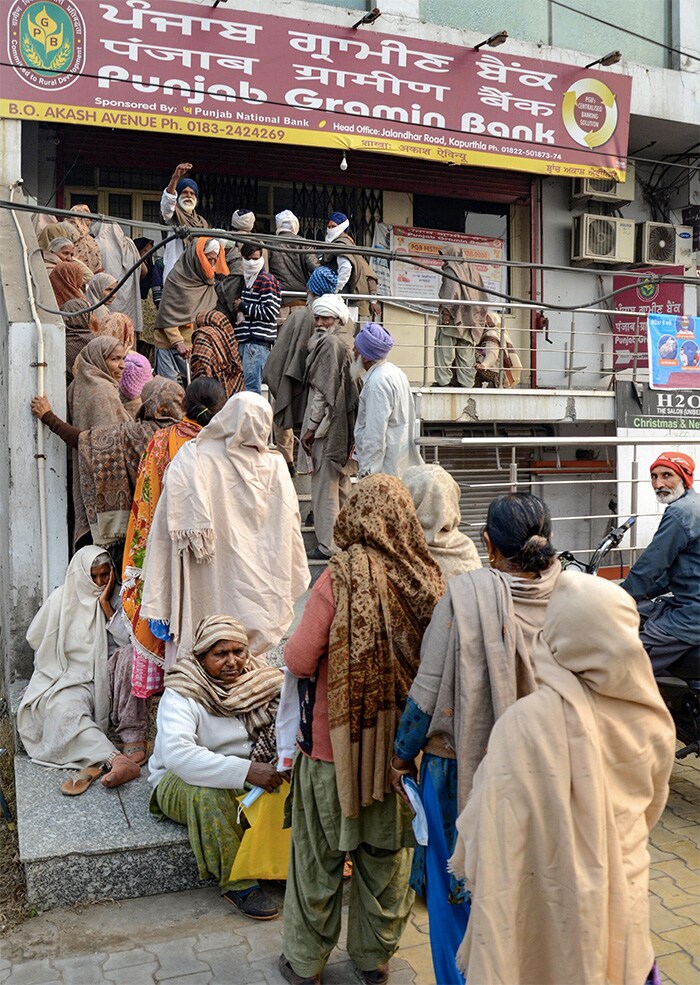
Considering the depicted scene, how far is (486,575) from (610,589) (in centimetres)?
62

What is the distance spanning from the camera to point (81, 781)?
14.6 feet

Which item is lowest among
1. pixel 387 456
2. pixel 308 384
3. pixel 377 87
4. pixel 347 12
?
pixel 387 456

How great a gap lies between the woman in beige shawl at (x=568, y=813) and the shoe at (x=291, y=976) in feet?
4.18

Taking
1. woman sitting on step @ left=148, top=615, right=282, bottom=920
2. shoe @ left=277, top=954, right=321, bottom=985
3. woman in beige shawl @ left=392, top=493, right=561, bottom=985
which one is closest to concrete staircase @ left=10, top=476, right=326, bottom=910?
woman sitting on step @ left=148, top=615, right=282, bottom=920

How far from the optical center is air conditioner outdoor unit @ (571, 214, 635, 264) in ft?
42.4

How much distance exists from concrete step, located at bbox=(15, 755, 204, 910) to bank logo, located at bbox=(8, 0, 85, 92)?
25.6 ft

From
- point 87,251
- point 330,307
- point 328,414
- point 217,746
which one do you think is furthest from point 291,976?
point 87,251

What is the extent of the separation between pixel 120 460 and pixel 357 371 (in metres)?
2.14

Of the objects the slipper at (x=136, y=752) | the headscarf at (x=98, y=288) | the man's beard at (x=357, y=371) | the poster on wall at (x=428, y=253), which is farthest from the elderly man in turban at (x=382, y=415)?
the poster on wall at (x=428, y=253)

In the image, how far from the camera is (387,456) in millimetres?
6508

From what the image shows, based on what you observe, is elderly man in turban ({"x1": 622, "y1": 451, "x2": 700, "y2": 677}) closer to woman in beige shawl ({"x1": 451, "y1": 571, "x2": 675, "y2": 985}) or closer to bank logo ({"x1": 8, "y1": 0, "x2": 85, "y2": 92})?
woman in beige shawl ({"x1": 451, "y1": 571, "x2": 675, "y2": 985})

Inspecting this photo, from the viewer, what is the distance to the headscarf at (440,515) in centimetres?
341

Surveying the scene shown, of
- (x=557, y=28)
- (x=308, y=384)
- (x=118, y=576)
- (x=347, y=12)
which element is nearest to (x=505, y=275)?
(x=557, y=28)

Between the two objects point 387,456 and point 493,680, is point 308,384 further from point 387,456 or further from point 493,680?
point 493,680
